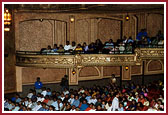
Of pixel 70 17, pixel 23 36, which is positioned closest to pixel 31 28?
pixel 23 36

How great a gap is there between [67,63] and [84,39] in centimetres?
645

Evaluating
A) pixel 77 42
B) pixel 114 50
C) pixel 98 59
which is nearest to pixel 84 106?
pixel 98 59

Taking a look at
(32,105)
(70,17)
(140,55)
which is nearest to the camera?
(32,105)

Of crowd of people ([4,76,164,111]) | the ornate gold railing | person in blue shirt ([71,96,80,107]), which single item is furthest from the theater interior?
person in blue shirt ([71,96,80,107])

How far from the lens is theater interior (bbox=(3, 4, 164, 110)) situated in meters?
18.2

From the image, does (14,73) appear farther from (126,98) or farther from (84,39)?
(126,98)

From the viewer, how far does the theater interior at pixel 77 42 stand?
18.2 meters

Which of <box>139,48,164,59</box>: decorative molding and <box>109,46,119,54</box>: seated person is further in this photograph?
<box>109,46,119,54</box>: seated person

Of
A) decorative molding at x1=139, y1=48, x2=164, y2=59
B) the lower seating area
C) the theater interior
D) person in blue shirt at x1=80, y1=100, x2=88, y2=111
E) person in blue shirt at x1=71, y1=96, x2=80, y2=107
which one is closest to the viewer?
the lower seating area

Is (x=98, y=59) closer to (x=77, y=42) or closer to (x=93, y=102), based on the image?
(x=93, y=102)

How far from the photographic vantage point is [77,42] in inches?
928

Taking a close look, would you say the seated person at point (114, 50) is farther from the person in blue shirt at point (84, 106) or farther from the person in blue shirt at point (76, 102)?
the person in blue shirt at point (84, 106)

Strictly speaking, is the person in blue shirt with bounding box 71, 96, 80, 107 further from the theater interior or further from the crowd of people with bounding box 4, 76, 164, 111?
the theater interior

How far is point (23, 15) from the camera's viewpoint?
68.7 feet
